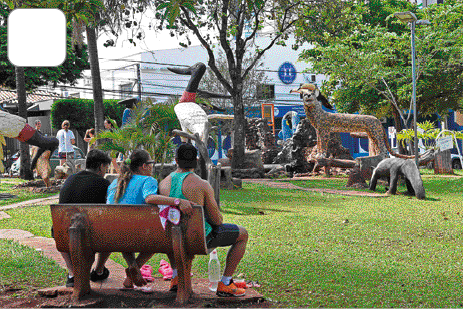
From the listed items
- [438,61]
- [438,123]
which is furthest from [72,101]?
[438,123]

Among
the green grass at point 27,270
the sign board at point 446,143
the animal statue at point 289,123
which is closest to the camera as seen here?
the green grass at point 27,270

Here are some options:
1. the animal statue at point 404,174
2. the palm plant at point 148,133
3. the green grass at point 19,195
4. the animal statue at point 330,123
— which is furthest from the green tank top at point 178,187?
the animal statue at point 330,123

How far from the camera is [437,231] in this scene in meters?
7.60

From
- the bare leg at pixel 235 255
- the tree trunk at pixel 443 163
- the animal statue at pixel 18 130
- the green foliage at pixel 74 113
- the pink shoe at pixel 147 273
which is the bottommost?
the tree trunk at pixel 443 163

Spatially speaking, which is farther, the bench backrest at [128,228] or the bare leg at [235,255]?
the bare leg at [235,255]

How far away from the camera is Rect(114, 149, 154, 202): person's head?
14.1ft

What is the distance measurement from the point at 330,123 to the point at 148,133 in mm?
8438

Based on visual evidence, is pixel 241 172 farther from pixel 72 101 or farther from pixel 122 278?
pixel 72 101

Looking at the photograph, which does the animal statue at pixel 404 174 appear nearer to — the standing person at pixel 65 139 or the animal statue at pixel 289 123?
the standing person at pixel 65 139

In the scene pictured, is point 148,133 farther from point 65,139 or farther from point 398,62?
point 398,62

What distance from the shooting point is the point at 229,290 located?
13.5 feet

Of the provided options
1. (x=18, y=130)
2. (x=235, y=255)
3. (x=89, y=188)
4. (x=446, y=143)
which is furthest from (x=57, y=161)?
(x=235, y=255)

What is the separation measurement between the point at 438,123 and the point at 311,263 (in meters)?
34.2

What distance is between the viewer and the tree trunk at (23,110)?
58.4 feet
